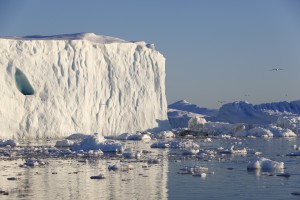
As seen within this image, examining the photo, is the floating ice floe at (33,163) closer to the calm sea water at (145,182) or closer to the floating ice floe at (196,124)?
the calm sea water at (145,182)

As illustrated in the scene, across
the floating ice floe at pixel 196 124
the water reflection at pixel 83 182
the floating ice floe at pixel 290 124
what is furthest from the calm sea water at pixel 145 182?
the floating ice floe at pixel 290 124

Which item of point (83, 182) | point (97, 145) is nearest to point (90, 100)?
point (97, 145)

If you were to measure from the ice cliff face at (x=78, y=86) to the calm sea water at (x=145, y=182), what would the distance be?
17.1 m

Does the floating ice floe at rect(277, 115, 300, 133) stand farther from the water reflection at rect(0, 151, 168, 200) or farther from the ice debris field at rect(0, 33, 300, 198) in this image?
the water reflection at rect(0, 151, 168, 200)

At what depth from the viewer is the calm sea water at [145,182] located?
46.7 ft

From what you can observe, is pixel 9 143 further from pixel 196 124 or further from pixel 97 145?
pixel 196 124

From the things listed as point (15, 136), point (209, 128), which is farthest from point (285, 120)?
point (15, 136)

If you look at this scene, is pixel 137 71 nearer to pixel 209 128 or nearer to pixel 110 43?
pixel 110 43

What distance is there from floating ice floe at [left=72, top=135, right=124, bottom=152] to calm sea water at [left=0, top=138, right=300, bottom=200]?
6055 mm

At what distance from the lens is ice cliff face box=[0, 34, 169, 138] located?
37812mm

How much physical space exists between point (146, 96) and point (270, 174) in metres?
29.4

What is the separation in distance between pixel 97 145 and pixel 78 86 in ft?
47.5

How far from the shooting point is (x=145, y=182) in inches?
637

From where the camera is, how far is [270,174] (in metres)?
17.8
